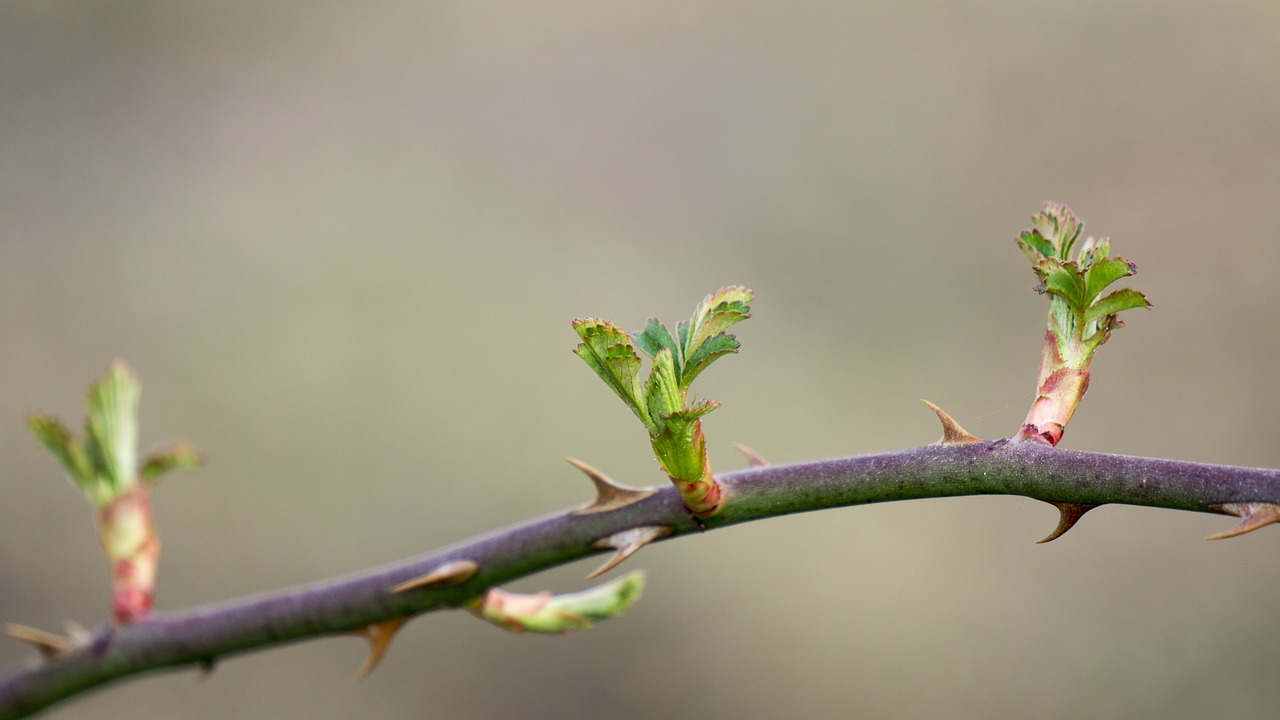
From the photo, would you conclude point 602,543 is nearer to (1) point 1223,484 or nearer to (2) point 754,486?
(2) point 754,486

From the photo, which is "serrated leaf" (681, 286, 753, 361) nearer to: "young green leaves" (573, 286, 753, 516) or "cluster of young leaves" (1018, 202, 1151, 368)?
"young green leaves" (573, 286, 753, 516)

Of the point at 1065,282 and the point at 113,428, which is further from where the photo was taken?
the point at 113,428

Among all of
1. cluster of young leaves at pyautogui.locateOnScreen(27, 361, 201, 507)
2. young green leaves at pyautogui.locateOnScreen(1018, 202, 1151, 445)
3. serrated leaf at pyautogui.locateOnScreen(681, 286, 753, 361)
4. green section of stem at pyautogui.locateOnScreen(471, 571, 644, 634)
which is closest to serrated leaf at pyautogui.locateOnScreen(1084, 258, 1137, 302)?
young green leaves at pyautogui.locateOnScreen(1018, 202, 1151, 445)

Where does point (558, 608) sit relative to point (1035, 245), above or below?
below

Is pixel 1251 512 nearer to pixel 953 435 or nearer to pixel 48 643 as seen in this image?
pixel 953 435

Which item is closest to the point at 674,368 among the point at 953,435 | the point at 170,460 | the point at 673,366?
the point at 673,366

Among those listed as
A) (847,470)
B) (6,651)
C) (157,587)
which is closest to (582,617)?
(847,470)
